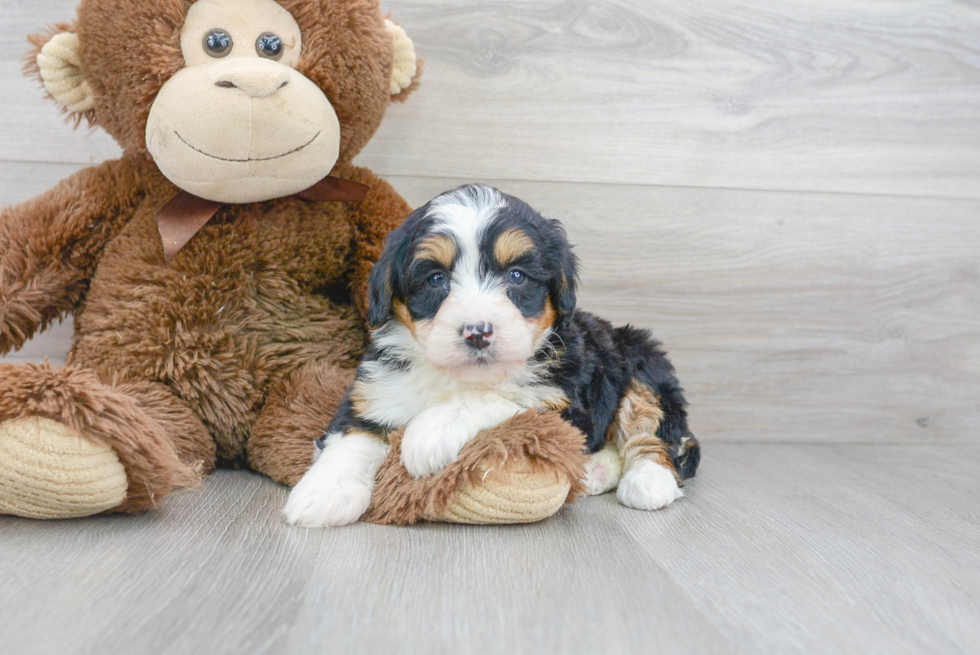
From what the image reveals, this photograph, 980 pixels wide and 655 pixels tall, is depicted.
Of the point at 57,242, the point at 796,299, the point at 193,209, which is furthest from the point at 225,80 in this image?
the point at 796,299

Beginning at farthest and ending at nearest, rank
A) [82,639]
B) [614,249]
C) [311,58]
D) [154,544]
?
[614,249]
[311,58]
[154,544]
[82,639]

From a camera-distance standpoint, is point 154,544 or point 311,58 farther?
point 311,58

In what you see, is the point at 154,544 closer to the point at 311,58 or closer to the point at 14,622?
the point at 14,622

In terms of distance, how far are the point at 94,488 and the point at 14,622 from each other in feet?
1.18

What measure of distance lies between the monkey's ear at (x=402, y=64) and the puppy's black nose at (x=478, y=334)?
0.83 m

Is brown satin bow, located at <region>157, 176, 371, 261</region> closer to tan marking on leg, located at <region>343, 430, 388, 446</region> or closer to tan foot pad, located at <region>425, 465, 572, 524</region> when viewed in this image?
tan marking on leg, located at <region>343, 430, 388, 446</region>

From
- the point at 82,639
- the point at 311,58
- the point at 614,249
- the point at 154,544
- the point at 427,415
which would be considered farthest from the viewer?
the point at 614,249

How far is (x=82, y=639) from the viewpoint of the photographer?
101 centimetres

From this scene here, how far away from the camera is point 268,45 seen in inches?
68.9

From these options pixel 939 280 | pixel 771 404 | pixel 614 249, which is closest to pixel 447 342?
pixel 614 249

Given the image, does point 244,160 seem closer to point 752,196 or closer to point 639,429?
point 639,429

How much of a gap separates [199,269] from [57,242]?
34cm

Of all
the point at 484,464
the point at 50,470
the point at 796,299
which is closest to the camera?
the point at 50,470

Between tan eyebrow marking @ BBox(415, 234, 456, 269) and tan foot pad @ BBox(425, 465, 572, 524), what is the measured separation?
1.42 ft
